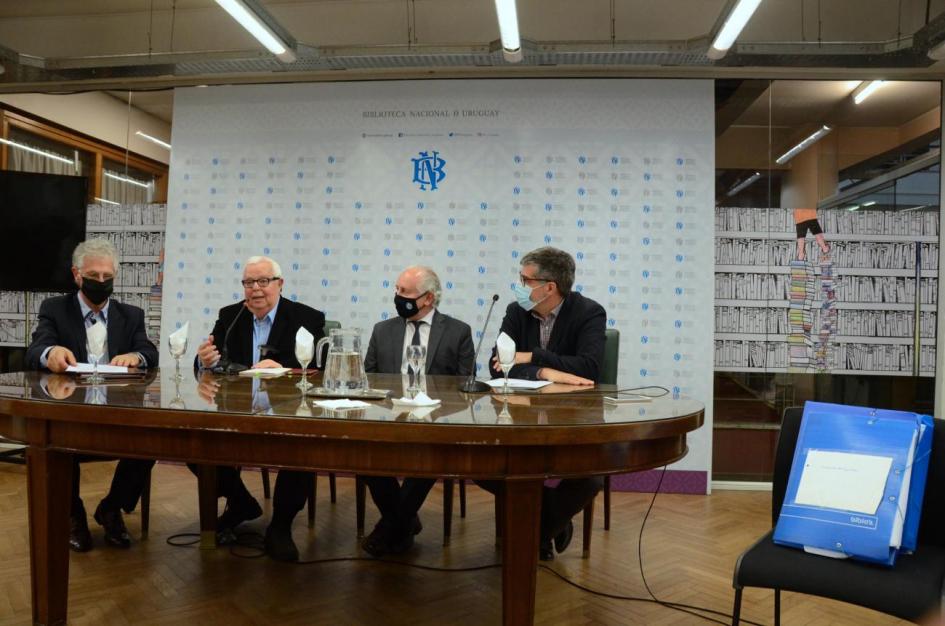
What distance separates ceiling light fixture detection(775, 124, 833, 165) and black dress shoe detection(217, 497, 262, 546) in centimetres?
392

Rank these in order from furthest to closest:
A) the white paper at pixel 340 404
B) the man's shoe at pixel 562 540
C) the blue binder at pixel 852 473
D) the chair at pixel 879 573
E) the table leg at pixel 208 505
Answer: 1. the man's shoe at pixel 562 540
2. the table leg at pixel 208 505
3. the white paper at pixel 340 404
4. the blue binder at pixel 852 473
5. the chair at pixel 879 573

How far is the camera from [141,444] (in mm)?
1894

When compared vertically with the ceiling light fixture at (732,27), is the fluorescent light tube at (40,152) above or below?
below

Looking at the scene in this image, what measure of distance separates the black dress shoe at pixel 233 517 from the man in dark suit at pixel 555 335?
1.17 m

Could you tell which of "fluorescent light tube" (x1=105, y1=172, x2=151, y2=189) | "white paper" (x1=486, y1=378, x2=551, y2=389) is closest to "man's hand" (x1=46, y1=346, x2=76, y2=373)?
"white paper" (x1=486, y1=378, x2=551, y2=389)

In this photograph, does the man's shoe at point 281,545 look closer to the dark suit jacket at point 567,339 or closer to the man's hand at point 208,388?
the man's hand at point 208,388

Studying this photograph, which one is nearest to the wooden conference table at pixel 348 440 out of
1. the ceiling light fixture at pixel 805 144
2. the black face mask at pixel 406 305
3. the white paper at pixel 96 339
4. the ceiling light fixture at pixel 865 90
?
the white paper at pixel 96 339

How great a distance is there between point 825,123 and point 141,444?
4530 mm

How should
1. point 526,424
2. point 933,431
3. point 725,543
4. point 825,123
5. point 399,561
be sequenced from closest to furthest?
point 526,424 → point 933,431 → point 399,561 → point 725,543 → point 825,123

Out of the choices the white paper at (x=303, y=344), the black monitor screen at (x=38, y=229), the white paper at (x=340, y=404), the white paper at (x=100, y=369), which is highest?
the black monitor screen at (x=38, y=229)

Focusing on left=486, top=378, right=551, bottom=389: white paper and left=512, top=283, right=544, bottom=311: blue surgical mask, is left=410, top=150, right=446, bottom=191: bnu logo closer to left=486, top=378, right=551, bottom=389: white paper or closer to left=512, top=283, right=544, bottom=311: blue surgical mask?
left=512, top=283, right=544, bottom=311: blue surgical mask

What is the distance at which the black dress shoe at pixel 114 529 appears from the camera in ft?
10.00

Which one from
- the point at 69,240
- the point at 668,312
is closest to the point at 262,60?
the point at 69,240

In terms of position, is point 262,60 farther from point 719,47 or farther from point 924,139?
point 924,139
